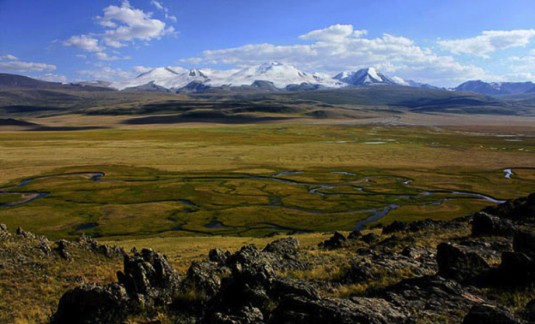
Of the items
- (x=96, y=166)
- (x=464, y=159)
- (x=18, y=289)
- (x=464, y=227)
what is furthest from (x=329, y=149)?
(x=18, y=289)

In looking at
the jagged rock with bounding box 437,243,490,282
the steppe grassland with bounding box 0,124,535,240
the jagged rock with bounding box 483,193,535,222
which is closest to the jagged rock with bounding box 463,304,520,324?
the jagged rock with bounding box 437,243,490,282

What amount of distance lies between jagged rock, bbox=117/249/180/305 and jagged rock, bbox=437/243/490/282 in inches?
499

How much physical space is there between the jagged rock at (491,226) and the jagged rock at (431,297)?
53.7 feet

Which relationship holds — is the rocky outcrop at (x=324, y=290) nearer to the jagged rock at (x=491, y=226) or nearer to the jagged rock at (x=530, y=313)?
the jagged rock at (x=530, y=313)

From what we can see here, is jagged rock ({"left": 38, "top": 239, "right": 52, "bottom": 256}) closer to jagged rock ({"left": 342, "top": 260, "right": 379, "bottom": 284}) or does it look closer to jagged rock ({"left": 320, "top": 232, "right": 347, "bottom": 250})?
jagged rock ({"left": 342, "top": 260, "right": 379, "bottom": 284})

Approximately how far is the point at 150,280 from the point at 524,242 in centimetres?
1868

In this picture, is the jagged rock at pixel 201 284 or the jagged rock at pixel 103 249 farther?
the jagged rock at pixel 103 249

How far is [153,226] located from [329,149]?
357 ft

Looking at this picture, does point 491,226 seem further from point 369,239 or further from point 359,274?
point 359,274

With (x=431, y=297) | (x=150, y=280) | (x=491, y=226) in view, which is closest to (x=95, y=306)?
(x=150, y=280)

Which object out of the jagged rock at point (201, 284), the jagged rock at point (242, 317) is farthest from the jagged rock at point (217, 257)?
the jagged rock at point (242, 317)

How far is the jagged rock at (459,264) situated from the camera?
1850cm

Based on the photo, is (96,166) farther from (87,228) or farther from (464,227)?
(464,227)

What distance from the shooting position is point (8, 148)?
16088 cm
